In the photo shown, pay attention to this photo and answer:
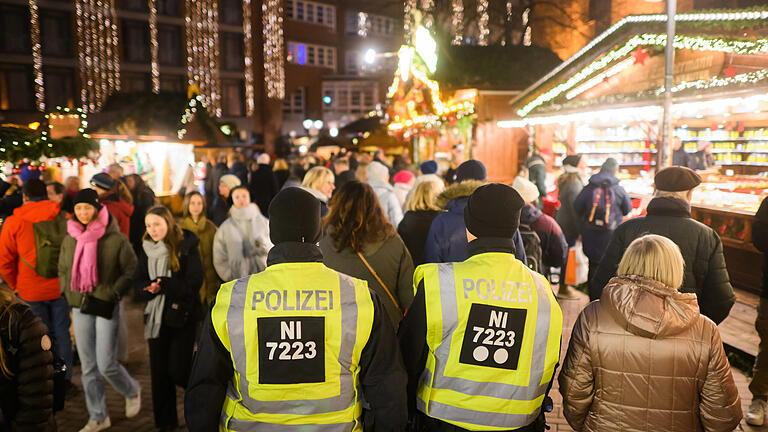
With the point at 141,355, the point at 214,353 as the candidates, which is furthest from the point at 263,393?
the point at 141,355

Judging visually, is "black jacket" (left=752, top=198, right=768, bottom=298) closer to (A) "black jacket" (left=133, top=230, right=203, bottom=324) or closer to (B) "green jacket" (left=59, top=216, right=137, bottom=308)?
(A) "black jacket" (left=133, top=230, right=203, bottom=324)

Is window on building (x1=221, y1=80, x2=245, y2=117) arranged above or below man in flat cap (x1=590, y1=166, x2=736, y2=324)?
above

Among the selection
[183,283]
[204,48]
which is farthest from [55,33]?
[183,283]

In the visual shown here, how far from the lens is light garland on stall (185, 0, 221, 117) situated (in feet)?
110

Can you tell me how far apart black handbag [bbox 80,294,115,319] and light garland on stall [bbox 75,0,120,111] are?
1187 inches

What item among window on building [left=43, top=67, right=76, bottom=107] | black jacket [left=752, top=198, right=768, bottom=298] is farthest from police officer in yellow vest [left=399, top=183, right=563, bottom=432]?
window on building [left=43, top=67, right=76, bottom=107]

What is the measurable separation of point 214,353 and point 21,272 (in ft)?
13.3

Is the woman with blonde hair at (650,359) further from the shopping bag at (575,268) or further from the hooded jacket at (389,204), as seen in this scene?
the shopping bag at (575,268)

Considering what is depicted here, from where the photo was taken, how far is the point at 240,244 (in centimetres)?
533

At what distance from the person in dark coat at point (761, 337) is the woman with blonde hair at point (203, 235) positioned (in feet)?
15.4

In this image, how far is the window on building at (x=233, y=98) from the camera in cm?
3541

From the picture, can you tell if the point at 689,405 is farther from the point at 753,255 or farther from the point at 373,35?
the point at 373,35

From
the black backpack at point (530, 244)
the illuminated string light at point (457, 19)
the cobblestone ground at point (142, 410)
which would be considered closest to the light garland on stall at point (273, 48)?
the illuminated string light at point (457, 19)

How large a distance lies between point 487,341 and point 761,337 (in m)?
3.24
